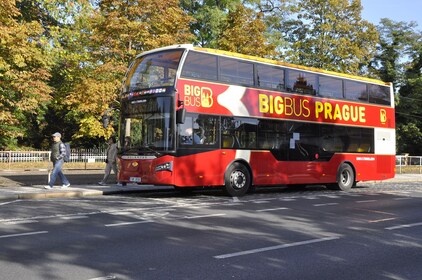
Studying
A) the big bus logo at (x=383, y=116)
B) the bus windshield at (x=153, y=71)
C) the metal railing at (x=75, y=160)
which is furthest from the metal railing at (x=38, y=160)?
the big bus logo at (x=383, y=116)

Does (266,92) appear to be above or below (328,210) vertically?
above

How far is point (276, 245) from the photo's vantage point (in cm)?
676

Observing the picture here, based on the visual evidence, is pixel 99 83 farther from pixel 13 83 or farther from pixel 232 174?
pixel 232 174

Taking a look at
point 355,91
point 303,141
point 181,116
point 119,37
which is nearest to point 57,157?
point 181,116

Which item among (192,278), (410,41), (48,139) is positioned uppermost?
(410,41)

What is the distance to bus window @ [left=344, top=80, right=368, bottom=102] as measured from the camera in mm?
17547

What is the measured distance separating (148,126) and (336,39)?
2583 cm

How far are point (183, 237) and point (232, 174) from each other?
674 cm

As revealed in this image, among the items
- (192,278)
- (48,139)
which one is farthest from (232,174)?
(48,139)

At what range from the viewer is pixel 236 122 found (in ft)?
46.2

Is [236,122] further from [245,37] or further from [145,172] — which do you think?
[245,37]

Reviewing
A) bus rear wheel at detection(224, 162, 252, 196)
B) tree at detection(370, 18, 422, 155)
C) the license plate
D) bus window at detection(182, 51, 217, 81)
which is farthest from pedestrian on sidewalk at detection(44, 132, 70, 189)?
tree at detection(370, 18, 422, 155)

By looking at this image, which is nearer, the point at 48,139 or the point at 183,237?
the point at 183,237

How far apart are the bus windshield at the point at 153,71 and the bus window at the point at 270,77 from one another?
3186mm
